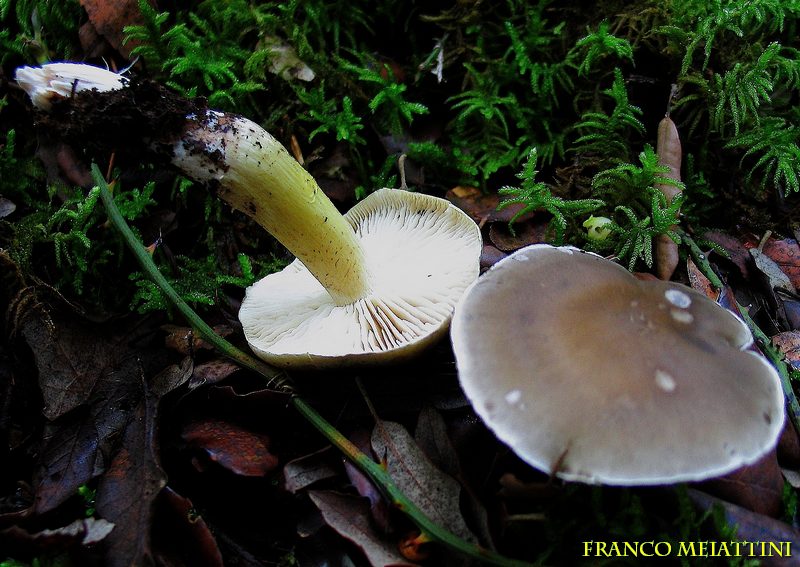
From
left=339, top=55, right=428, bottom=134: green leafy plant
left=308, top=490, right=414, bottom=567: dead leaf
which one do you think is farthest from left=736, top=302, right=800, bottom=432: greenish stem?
left=339, top=55, right=428, bottom=134: green leafy plant

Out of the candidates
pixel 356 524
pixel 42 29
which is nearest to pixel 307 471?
pixel 356 524

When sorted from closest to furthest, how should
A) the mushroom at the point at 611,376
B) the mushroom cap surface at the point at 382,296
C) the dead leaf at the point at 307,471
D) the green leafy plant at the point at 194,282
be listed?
the mushroom at the point at 611,376 → the dead leaf at the point at 307,471 → the mushroom cap surface at the point at 382,296 → the green leafy plant at the point at 194,282

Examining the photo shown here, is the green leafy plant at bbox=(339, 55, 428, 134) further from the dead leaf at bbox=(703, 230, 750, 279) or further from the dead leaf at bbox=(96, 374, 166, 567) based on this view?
the dead leaf at bbox=(96, 374, 166, 567)

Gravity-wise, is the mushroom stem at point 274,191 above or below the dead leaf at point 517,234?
above

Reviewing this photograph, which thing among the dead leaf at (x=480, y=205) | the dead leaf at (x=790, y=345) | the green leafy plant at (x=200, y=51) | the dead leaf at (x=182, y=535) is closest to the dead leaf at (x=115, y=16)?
the green leafy plant at (x=200, y=51)

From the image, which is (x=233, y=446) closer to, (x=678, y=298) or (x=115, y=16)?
(x=678, y=298)

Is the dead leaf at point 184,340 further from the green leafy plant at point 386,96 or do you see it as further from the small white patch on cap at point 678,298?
the small white patch on cap at point 678,298

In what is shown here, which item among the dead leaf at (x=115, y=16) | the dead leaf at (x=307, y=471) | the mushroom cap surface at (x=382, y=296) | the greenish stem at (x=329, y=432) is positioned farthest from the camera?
the dead leaf at (x=115, y=16)
